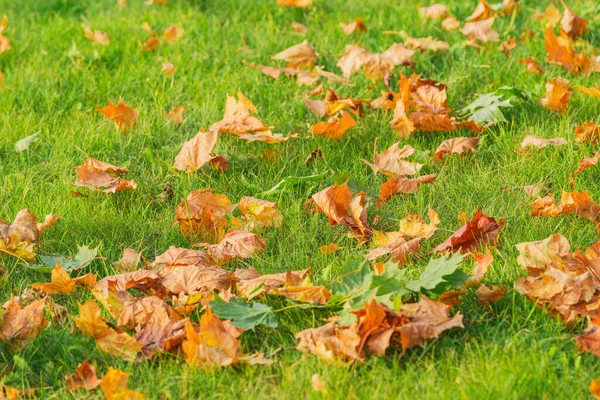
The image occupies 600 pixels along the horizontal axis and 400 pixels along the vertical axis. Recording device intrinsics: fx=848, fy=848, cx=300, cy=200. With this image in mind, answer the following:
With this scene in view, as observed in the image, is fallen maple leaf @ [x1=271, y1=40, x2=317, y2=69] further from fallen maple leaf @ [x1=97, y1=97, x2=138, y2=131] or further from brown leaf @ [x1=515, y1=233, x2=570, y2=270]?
brown leaf @ [x1=515, y1=233, x2=570, y2=270]

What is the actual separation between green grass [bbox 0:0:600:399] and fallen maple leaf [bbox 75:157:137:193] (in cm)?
4

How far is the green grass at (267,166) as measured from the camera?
214cm

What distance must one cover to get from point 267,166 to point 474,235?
3.13ft

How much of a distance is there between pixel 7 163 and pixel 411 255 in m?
1.72

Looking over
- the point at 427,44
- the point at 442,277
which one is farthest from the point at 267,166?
the point at 427,44

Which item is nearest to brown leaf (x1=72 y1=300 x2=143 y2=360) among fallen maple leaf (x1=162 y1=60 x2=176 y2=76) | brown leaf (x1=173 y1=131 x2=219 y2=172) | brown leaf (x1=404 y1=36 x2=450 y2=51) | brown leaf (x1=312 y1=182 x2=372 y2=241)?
brown leaf (x1=312 y1=182 x2=372 y2=241)

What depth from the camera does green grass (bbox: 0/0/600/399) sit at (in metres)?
2.14

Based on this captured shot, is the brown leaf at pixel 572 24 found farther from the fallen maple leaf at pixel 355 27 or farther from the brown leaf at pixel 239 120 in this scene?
the brown leaf at pixel 239 120

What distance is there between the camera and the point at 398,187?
303cm

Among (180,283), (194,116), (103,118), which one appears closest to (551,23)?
(194,116)

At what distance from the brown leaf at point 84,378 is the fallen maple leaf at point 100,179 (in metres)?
0.99

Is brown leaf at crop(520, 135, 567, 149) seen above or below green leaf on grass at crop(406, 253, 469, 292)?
below

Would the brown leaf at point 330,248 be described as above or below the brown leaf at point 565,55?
below

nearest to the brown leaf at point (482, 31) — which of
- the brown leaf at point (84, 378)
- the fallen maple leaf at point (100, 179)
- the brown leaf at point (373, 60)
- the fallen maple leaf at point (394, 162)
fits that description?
the brown leaf at point (373, 60)
